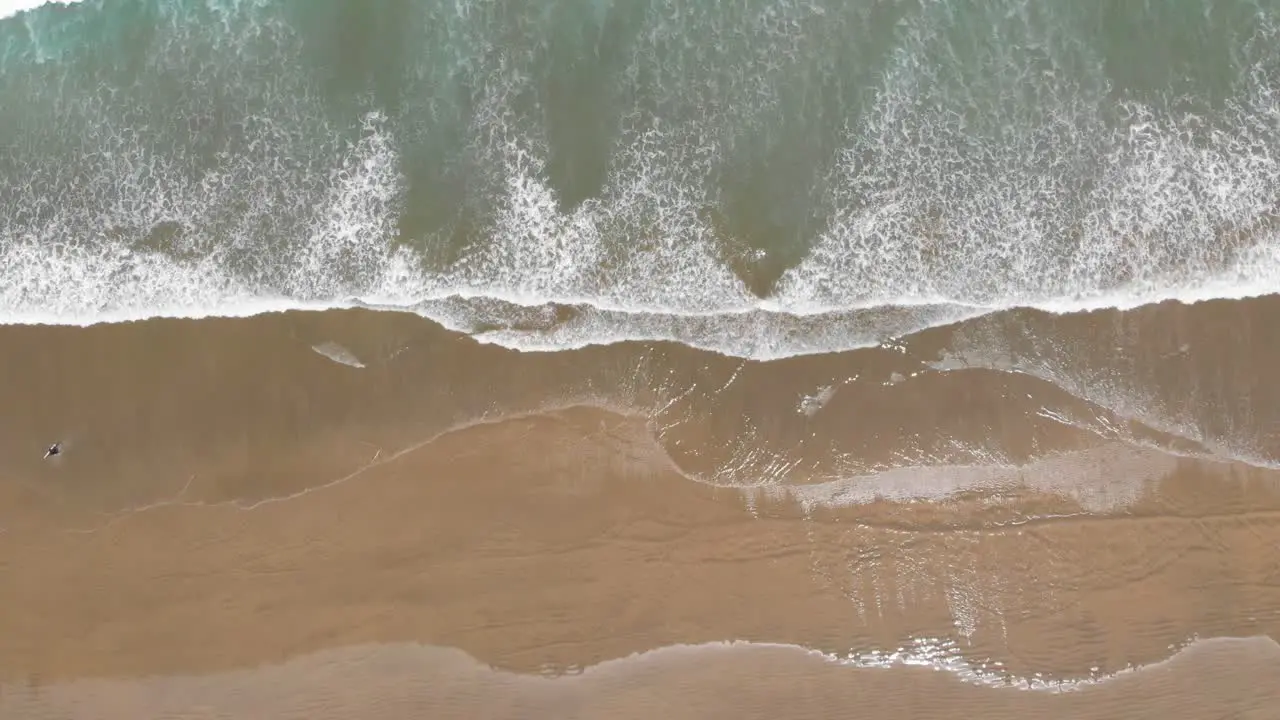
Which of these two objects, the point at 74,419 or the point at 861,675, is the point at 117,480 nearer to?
the point at 74,419

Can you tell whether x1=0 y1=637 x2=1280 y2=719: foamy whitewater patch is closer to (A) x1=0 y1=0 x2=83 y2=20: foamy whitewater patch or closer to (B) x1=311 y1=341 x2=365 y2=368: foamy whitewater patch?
(B) x1=311 y1=341 x2=365 y2=368: foamy whitewater patch

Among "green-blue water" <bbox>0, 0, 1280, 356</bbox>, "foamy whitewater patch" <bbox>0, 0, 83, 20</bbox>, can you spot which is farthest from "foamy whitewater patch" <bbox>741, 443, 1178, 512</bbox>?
"foamy whitewater patch" <bbox>0, 0, 83, 20</bbox>

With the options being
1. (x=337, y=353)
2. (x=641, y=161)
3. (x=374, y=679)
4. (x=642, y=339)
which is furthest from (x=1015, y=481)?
(x=337, y=353)

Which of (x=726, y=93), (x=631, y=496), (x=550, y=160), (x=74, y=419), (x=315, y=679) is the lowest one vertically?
(x=315, y=679)

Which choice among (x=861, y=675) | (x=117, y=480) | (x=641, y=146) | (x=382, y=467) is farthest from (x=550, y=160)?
(x=861, y=675)

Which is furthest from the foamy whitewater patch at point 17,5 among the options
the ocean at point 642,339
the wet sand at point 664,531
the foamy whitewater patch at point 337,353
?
the foamy whitewater patch at point 337,353

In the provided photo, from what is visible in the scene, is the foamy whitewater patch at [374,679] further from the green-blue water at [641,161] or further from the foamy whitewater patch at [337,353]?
the green-blue water at [641,161]
